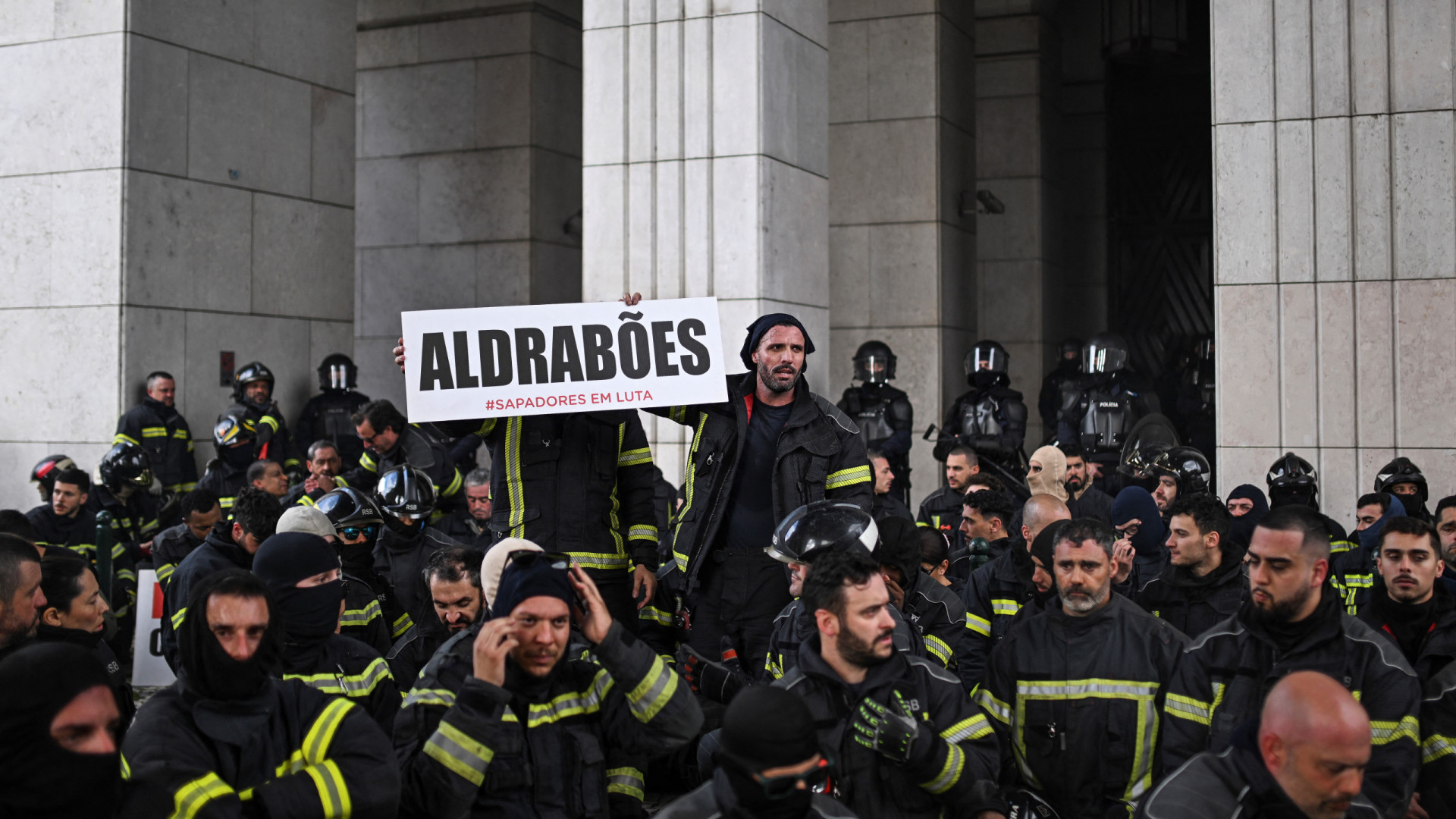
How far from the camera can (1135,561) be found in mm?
7305

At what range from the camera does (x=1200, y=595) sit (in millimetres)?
5973

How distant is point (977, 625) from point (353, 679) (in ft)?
8.37

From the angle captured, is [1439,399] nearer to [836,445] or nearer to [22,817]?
[836,445]

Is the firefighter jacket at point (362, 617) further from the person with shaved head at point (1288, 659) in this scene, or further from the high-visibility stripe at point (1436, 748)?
the high-visibility stripe at point (1436, 748)

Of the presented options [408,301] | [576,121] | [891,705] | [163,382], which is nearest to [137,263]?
[163,382]

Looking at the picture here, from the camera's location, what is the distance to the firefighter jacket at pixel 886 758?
13.4 feet

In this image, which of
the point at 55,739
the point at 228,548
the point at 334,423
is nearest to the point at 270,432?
the point at 334,423

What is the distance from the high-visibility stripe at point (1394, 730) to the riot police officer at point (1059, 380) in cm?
993

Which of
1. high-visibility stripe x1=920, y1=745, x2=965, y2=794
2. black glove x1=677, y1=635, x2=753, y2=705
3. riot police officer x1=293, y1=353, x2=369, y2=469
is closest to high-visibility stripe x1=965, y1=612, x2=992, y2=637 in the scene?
black glove x1=677, y1=635, x2=753, y2=705

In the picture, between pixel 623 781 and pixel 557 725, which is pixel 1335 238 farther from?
pixel 557 725

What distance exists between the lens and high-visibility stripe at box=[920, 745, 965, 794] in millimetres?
4012

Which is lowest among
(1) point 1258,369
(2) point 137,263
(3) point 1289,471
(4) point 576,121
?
(3) point 1289,471

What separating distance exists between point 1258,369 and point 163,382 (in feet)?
29.0

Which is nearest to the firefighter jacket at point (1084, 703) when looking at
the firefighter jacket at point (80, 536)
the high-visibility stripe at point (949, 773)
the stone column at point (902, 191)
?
the high-visibility stripe at point (949, 773)
